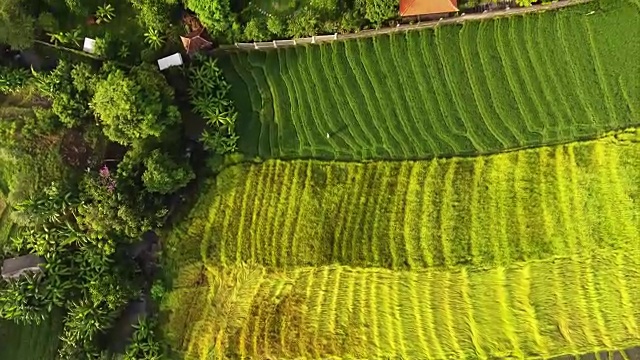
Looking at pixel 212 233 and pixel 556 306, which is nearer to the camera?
pixel 556 306

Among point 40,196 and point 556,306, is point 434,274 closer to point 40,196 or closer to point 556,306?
point 556,306

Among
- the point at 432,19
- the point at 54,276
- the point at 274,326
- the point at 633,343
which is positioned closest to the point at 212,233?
the point at 274,326

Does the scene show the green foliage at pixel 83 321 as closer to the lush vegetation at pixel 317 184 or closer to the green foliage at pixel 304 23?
the lush vegetation at pixel 317 184

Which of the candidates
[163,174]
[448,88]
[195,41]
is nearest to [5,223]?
[163,174]

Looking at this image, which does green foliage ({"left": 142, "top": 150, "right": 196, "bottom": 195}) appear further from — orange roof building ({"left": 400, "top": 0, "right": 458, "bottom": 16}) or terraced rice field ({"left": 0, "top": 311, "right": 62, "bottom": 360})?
orange roof building ({"left": 400, "top": 0, "right": 458, "bottom": 16})

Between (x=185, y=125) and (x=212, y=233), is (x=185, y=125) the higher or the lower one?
the higher one

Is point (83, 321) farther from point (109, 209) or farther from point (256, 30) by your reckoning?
point (256, 30)
